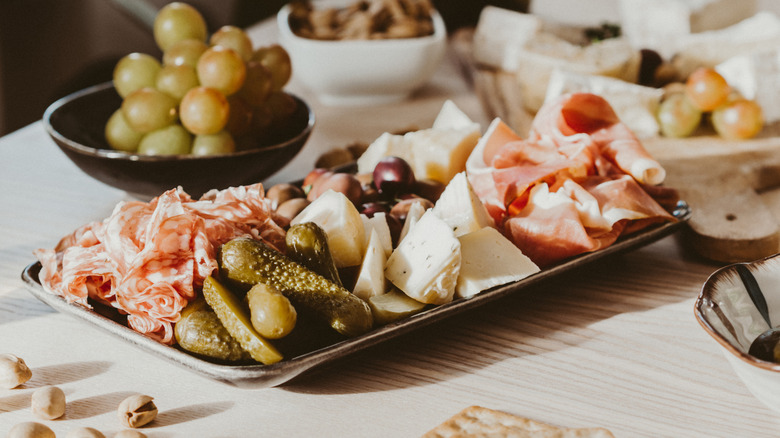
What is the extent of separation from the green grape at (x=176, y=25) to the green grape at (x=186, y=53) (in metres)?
0.07

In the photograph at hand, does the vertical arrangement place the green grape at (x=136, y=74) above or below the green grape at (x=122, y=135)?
above

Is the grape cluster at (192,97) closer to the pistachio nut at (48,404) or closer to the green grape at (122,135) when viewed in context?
the green grape at (122,135)

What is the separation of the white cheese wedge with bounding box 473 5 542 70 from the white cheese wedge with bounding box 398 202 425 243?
1191 mm

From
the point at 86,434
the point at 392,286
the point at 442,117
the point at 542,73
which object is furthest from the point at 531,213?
the point at 542,73

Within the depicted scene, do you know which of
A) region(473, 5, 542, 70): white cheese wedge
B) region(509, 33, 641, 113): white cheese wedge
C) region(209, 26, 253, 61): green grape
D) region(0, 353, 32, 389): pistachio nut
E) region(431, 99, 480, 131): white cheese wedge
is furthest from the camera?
region(473, 5, 542, 70): white cheese wedge

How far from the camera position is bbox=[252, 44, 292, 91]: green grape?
1366 millimetres

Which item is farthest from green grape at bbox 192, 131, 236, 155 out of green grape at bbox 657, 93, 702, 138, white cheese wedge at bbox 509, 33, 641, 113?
green grape at bbox 657, 93, 702, 138

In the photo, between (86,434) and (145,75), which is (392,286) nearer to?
(86,434)

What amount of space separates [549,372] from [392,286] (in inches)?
7.9

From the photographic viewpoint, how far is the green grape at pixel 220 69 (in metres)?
1.19

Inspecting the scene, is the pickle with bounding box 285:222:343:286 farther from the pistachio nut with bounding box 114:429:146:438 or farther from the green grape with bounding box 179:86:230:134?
the green grape with bounding box 179:86:230:134

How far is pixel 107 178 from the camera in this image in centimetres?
118

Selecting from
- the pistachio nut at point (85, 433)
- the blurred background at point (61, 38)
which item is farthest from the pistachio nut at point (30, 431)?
the blurred background at point (61, 38)

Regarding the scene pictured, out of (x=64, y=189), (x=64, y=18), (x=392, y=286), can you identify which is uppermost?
(x=392, y=286)
